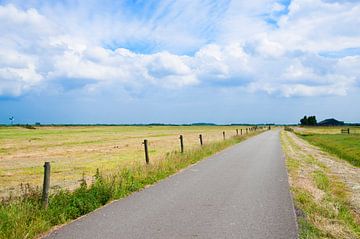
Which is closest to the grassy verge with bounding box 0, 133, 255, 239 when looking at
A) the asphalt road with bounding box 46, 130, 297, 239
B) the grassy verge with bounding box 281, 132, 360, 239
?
the asphalt road with bounding box 46, 130, 297, 239

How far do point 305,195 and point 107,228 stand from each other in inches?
248

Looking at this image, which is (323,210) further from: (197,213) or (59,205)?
(59,205)

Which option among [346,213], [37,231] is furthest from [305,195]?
[37,231]

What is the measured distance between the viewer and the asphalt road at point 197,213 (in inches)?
278

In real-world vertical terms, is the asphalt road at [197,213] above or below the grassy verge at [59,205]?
below

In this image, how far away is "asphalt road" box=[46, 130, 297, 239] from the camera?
23.1 ft

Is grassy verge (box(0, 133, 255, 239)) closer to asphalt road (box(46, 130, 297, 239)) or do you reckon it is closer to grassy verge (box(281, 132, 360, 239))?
asphalt road (box(46, 130, 297, 239))

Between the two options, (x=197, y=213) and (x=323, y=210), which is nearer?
(x=197, y=213)

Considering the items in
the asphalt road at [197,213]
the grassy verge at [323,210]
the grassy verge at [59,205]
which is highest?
the grassy verge at [59,205]

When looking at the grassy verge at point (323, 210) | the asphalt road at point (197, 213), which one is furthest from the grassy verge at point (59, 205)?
the grassy verge at point (323, 210)

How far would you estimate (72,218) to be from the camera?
27.4ft

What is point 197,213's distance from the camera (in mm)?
8586

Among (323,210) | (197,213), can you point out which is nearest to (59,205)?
(197,213)

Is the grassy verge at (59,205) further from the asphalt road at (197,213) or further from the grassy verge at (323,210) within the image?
the grassy verge at (323,210)
